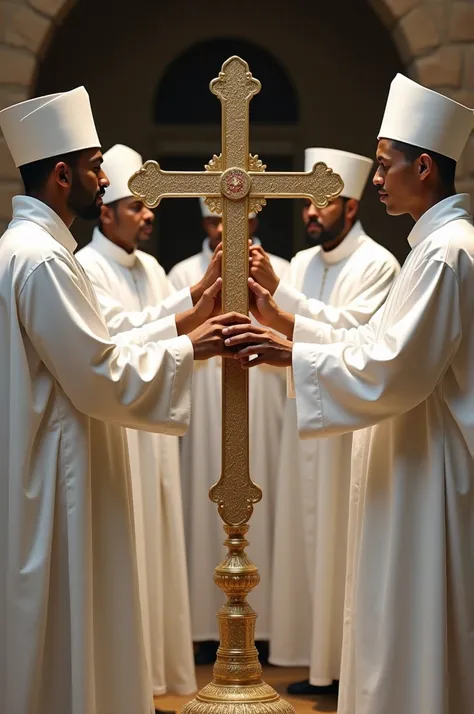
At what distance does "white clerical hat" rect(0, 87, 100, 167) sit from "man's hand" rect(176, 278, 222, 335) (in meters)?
0.65

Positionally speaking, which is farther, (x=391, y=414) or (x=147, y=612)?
(x=147, y=612)

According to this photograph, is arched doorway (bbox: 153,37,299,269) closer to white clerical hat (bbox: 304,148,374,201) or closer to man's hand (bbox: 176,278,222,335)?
white clerical hat (bbox: 304,148,374,201)

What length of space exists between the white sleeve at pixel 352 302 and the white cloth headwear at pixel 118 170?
35.4 inches

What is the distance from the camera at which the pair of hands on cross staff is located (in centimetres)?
473

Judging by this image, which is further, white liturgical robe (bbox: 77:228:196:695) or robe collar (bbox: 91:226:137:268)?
robe collar (bbox: 91:226:137:268)

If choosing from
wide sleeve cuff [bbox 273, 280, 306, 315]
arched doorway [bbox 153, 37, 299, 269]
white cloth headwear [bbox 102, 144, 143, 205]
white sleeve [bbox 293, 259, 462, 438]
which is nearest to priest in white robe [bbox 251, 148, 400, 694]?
wide sleeve cuff [bbox 273, 280, 306, 315]

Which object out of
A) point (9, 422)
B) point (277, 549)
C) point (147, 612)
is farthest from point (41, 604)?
point (277, 549)

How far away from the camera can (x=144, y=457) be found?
632cm

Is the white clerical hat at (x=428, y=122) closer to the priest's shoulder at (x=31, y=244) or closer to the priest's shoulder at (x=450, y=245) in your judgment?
the priest's shoulder at (x=450, y=245)

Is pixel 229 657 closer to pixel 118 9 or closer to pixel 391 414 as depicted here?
pixel 391 414

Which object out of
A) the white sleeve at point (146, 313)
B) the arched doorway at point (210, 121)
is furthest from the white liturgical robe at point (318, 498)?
the arched doorway at point (210, 121)

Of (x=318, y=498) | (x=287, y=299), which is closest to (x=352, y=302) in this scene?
(x=287, y=299)

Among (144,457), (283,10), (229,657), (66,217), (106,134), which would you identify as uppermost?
(283,10)

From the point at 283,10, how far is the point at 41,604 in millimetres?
6713
